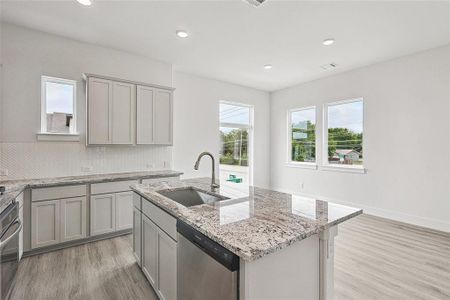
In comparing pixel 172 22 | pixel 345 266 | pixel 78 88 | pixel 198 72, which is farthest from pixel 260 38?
pixel 345 266

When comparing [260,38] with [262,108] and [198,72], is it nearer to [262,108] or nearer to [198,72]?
[198,72]

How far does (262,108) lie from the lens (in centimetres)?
612

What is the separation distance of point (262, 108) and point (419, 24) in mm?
3642

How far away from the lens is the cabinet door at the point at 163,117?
3744 mm

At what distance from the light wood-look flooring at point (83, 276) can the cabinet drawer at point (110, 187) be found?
72 cm

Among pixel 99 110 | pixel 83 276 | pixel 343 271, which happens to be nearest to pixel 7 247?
pixel 83 276

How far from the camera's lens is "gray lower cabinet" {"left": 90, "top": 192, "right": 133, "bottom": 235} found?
2973 mm

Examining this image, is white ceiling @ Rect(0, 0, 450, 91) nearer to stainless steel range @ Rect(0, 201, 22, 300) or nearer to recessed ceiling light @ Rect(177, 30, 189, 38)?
recessed ceiling light @ Rect(177, 30, 189, 38)

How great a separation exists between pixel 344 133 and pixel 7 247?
17.4 ft

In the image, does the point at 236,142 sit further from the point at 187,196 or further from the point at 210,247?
the point at 210,247

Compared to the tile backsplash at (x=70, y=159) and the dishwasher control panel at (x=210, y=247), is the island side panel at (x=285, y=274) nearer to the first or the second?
the dishwasher control panel at (x=210, y=247)

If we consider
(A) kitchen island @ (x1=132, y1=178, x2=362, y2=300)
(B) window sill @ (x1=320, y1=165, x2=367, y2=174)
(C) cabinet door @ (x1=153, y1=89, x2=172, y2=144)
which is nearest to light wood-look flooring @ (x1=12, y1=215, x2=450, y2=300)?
(A) kitchen island @ (x1=132, y1=178, x2=362, y2=300)

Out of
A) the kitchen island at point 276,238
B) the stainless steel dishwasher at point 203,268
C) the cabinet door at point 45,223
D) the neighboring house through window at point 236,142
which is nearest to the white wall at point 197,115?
the neighboring house through window at point 236,142

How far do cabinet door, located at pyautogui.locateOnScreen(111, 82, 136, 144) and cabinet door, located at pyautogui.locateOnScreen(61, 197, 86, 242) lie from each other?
970mm
